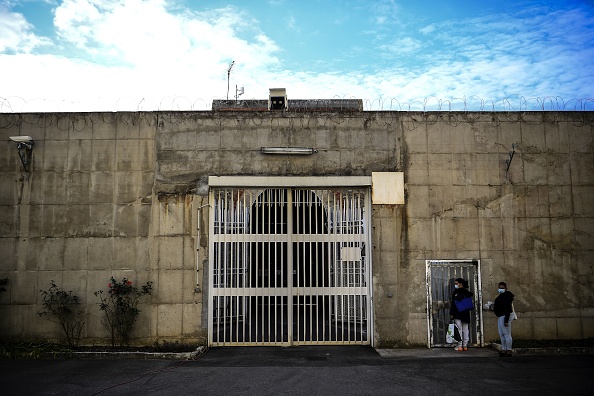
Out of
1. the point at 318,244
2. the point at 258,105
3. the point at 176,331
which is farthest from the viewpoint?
the point at 258,105

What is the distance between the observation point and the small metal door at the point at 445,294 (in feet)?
34.5

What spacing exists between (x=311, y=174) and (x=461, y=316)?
4.51m

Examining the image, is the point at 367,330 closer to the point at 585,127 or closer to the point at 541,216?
the point at 541,216

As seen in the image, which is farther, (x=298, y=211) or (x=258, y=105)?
(x=258, y=105)

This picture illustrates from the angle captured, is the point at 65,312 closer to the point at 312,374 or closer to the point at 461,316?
the point at 312,374

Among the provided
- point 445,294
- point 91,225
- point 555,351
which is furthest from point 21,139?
point 555,351

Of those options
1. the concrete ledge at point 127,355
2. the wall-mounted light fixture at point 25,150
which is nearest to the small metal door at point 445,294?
the concrete ledge at point 127,355

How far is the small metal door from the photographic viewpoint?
10516mm

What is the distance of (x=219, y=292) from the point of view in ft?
34.6

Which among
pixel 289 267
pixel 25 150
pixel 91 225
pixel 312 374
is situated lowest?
pixel 312 374

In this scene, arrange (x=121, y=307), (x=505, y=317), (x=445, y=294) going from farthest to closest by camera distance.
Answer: (x=445, y=294)
(x=121, y=307)
(x=505, y=317)

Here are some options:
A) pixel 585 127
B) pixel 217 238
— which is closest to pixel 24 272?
pixel 217 238

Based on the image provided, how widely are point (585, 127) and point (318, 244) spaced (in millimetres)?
6915

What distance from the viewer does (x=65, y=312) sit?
10.4m
